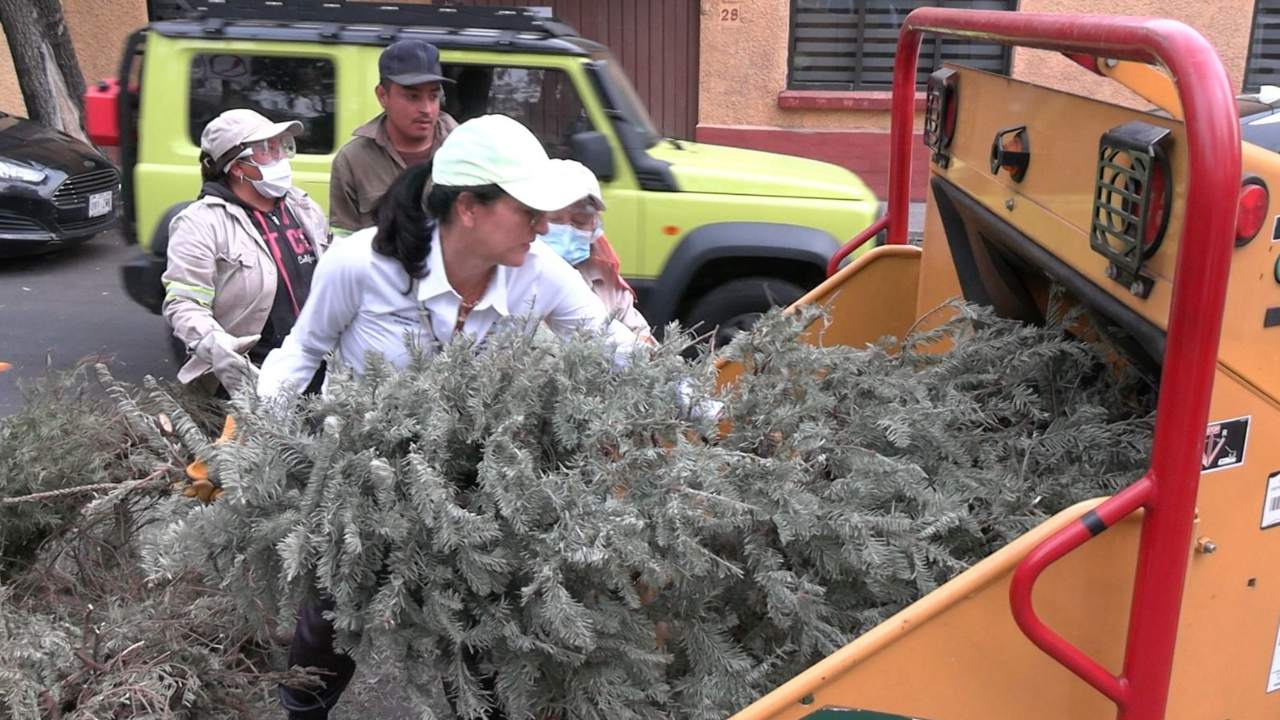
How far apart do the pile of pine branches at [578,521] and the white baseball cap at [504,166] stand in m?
0.31

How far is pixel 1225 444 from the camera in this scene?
6.40ft

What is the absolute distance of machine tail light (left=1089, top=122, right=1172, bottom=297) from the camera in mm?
1798

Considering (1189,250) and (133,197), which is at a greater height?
(1189,250)

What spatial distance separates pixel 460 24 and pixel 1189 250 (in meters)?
4.52

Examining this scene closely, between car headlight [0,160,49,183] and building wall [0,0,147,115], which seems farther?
building wall [0,0,147,115]

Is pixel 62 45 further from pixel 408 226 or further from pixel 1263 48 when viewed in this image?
pixel 1263 48

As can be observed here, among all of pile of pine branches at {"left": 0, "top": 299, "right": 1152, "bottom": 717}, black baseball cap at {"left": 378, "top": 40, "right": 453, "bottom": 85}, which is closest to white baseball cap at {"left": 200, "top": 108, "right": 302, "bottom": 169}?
black baseball cap at {"left": 378, "top": 40, "right": 453, "bottom": 85}

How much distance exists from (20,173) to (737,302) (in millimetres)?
6522

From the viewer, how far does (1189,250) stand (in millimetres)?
1678

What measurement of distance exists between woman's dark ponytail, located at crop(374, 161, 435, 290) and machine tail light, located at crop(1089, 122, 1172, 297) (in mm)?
1371

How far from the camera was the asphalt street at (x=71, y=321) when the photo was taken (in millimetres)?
7055

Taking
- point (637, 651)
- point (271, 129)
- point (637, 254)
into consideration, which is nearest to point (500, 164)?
point (637, 651)

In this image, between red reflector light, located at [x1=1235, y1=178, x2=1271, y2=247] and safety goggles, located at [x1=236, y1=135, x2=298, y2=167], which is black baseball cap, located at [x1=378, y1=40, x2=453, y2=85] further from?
red reflector light, located at [x1=1235, y1=178, x2=1271, y2=247]

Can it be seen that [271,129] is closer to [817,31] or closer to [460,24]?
[460,24]
